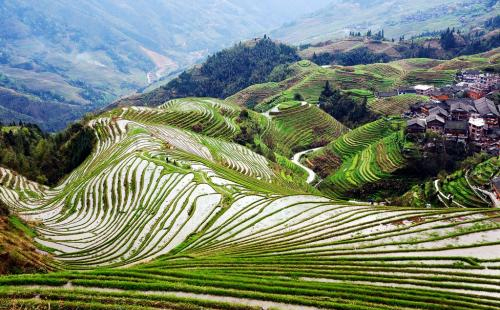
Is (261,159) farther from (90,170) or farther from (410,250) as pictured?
(410,250)

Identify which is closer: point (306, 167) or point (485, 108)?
point (485, 108)

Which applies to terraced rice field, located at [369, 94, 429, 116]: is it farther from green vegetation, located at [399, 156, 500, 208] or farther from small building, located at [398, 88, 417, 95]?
green vegetation, located at [399, 156, 500, 208]

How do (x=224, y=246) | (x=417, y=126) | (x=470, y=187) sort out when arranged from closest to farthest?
(x=224, y=246)
(x=470, y=187)
(x=417, y=126)

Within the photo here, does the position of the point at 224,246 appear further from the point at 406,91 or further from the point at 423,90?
the point at 406,91

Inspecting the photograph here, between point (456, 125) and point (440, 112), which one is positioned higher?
point (440, 112)

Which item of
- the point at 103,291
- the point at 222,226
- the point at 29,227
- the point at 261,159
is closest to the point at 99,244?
the point at 29,227

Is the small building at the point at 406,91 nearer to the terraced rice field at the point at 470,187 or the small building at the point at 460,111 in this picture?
the small building at the point at 460,111

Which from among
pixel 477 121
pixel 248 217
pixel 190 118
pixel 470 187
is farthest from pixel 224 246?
pixel 190 118
